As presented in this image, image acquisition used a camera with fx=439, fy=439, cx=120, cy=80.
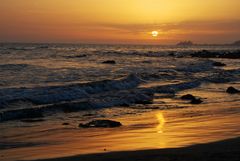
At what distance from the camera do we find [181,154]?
707cm

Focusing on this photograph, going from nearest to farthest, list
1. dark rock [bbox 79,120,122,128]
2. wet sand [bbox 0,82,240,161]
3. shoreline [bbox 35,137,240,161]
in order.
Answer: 1. shoreline [bbox 35,137,240,161]
2. wet sand [bbox 0,82,240,161]
3. dark rock [bbox 79,120,122,128]

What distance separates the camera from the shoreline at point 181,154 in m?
6.74

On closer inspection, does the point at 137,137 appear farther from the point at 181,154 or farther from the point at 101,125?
the point at 181,154

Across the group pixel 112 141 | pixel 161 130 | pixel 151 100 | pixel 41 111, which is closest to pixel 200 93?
pixel 151 100

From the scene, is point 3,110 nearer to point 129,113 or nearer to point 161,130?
point 129,113

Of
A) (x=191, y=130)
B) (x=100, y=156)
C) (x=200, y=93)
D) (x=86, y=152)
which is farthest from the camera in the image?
(x=200, y=93)

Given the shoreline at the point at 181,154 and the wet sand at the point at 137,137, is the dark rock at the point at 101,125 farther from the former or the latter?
the shoreline at the point at 181,154

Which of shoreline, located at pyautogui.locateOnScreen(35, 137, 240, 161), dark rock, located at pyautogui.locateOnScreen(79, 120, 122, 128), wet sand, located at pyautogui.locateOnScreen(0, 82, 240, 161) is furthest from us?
dark rock, located at pyautogui.locateOnScreen(79, 120, 122, 128)

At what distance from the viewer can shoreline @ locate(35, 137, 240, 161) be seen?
6742 millimetres

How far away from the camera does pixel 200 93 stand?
21.3 metres

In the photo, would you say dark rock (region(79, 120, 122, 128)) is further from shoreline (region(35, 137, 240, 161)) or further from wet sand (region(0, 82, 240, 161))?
shoreline (region(35, 137, 240, 161))

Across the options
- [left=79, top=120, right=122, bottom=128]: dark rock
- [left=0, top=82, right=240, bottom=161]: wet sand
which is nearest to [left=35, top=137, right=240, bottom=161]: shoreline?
[left=0, top=82, right=240, bottom=161]: wet sand

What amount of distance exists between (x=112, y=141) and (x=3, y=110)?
252 inches

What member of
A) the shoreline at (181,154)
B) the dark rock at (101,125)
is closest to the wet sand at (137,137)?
the shoreline at (181,154)
